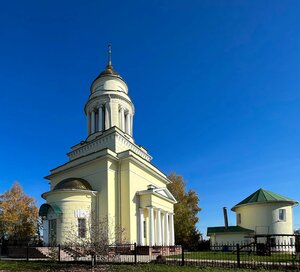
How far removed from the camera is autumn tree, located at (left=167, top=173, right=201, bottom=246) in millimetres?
38062

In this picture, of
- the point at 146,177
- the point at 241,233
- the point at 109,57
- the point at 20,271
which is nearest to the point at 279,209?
the point at 241,233

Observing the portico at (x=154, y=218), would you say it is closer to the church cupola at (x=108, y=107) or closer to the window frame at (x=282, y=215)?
the church cupola at (x=108, y=107)

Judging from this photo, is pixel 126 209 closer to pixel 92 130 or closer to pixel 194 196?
pixel 92 130

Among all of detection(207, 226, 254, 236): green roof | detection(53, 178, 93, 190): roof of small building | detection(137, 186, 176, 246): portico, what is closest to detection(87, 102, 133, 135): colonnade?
detection(53, 178, 93, 190): roof of small building

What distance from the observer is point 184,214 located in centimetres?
3838

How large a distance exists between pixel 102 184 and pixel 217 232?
1750 centimetres

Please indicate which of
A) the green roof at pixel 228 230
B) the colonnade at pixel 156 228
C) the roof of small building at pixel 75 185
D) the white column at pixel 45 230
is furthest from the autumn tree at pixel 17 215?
A: the green roof at pixel 228 230

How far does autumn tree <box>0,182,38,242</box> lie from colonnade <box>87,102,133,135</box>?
1205cm

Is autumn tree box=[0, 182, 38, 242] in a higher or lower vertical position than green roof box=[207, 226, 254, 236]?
higher

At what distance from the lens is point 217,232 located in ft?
119

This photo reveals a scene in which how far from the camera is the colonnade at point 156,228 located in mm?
24688

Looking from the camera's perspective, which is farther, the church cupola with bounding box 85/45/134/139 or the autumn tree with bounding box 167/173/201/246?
the autumn tree with bounding box 167/173/201/246

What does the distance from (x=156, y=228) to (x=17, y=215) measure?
16443mm

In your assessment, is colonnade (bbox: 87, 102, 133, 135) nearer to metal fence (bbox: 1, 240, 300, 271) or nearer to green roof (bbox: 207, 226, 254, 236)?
metal fence (bbox: 1, 240, 300, 271)
